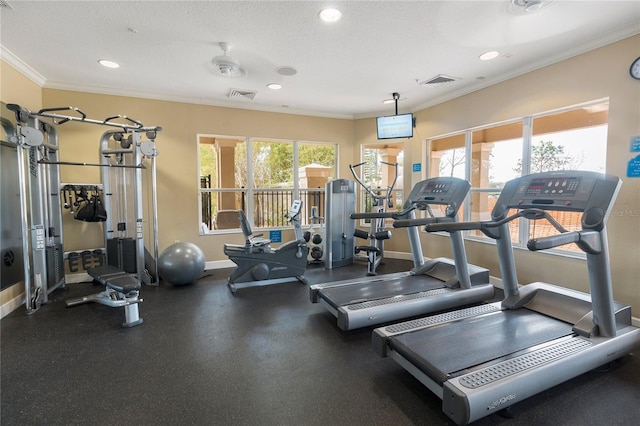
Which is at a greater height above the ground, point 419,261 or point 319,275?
point 419,261

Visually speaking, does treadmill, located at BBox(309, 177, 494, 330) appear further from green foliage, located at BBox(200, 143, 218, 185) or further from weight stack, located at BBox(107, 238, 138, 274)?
green foliage, located at BBox(200, 143, 218, 185)

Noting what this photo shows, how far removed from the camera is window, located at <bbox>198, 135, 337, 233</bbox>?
5504 mm

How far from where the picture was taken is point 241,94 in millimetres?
4820

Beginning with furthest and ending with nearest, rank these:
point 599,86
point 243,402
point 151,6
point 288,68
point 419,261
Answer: point 419,261 < point 288,68 < point 599,86 < point 151,6 < point 243,402

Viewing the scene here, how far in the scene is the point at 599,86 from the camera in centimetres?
319

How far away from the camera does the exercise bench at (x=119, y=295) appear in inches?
122

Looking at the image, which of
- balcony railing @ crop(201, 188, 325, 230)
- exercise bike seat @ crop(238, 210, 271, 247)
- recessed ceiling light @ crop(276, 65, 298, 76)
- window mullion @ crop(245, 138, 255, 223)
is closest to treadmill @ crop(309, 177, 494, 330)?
exercise bike seat @ crop(238, 210, 271, 247)

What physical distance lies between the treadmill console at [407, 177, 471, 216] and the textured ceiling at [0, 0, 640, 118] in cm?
145

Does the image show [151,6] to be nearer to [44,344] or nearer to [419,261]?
[44,344]

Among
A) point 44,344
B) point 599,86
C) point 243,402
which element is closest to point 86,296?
point 44,344

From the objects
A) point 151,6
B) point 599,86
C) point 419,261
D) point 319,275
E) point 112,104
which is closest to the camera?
point 151,6

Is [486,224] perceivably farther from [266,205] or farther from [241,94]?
[266,205]

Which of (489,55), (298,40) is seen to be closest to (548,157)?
(489,55)

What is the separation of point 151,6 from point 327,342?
10.7 feet
